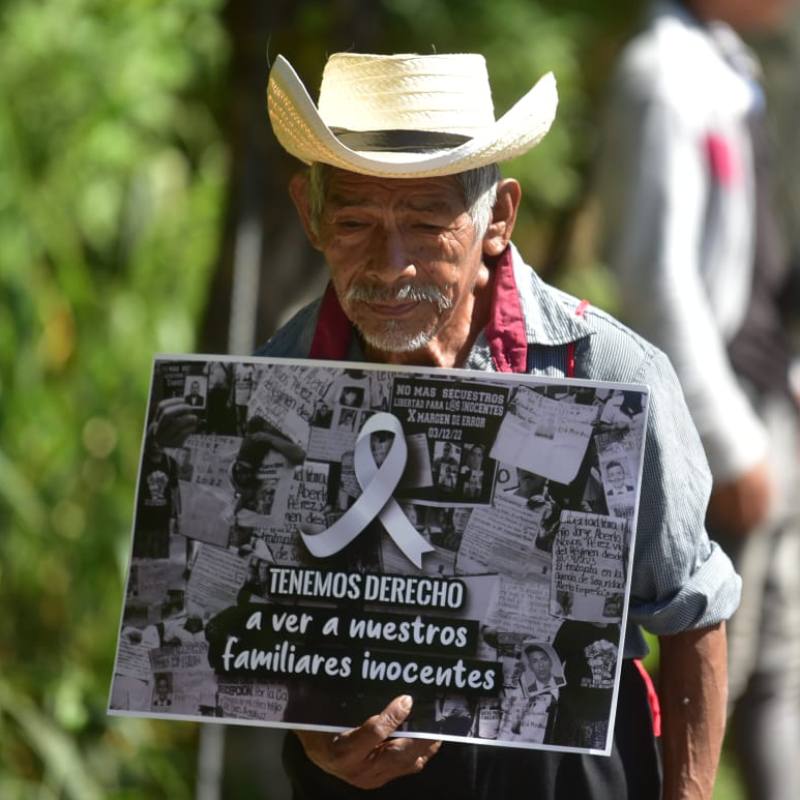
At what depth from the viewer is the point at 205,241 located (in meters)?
5.51

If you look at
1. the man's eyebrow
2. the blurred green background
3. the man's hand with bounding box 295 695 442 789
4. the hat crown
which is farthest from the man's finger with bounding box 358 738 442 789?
the blurred green background

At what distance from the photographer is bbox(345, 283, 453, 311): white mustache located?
2.12 m

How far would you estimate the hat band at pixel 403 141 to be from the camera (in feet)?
7.14

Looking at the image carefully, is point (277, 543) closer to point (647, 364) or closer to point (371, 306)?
point (371, 306)

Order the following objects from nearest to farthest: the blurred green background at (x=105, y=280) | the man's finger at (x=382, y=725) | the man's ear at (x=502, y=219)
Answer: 1. the man's finger at (x=382, y=725)
2. the man's ear at (x=502, y=219)
3. the blurred green background at (x=105, y=280)

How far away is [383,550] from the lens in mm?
2070

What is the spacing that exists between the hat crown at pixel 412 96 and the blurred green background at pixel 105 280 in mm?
1664

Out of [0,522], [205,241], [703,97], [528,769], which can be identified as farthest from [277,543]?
[205,241]

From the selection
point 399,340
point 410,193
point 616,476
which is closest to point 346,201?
point 410,193

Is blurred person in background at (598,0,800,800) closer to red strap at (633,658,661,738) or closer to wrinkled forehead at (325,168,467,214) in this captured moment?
red strap at (633,658,661,738)

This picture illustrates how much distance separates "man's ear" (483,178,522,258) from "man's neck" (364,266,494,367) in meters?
0.04

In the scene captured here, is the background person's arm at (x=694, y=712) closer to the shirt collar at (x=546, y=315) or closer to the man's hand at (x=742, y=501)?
the shirt collar at (x=546, y=315)

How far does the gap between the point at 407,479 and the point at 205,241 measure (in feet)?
11.7

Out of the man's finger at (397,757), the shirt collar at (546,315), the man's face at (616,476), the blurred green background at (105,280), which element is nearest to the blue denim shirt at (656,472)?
the shirt collar at (546,315)
